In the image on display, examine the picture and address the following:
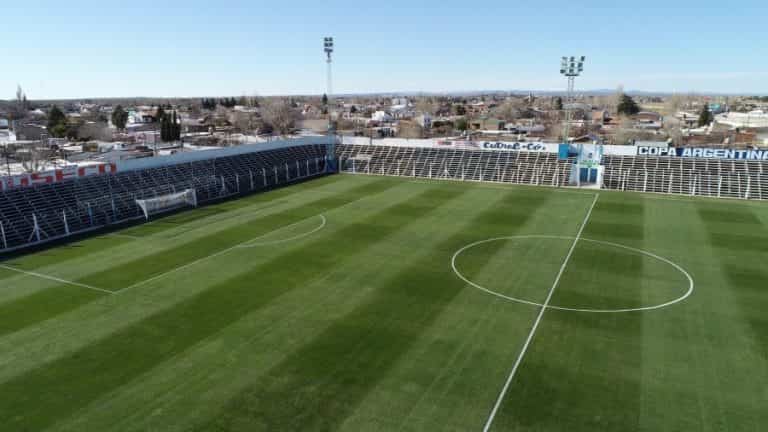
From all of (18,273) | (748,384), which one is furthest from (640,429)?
(18,273)

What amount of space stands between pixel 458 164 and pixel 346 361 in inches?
1554

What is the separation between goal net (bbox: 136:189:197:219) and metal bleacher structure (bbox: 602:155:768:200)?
119ft

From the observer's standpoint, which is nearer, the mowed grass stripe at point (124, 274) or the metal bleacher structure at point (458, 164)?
the mowed grass stripe at point (124, 274)

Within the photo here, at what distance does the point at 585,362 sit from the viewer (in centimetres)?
1502

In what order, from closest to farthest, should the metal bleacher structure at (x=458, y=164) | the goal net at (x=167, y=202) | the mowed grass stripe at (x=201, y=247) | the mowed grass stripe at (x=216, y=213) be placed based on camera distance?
1. the mowed grass stripe at (x=201, y=247)
2. the mowed grass stripe at (x=216, y=213)
3. the goal net at (x=167, y=202)
4. the metal bleacher structure at (x=458, y=164)

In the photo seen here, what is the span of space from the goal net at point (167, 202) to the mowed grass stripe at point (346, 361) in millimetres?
21443

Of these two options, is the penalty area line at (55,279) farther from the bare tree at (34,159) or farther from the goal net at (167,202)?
the bare tree at (34,159)

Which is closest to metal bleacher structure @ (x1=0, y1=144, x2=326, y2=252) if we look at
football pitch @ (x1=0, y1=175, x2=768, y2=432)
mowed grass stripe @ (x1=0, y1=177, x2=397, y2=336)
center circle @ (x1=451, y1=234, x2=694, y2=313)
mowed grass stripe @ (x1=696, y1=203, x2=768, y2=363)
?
football pitch @ (x1=0, y1=175, x2=768, y2=432)

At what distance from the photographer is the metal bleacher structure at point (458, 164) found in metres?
48.0

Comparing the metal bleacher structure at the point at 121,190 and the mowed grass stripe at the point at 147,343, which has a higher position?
the metal bleacher structure at the point at 121,190

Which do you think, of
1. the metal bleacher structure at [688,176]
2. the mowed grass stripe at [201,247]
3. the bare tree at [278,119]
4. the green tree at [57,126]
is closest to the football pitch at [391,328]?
the mowed grass stripe at [201,247]

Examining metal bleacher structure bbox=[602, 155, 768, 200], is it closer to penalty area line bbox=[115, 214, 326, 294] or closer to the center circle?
the center circle

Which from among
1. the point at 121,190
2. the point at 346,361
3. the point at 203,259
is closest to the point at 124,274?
the point at 203,259

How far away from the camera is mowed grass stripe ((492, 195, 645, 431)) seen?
12.5 meters
